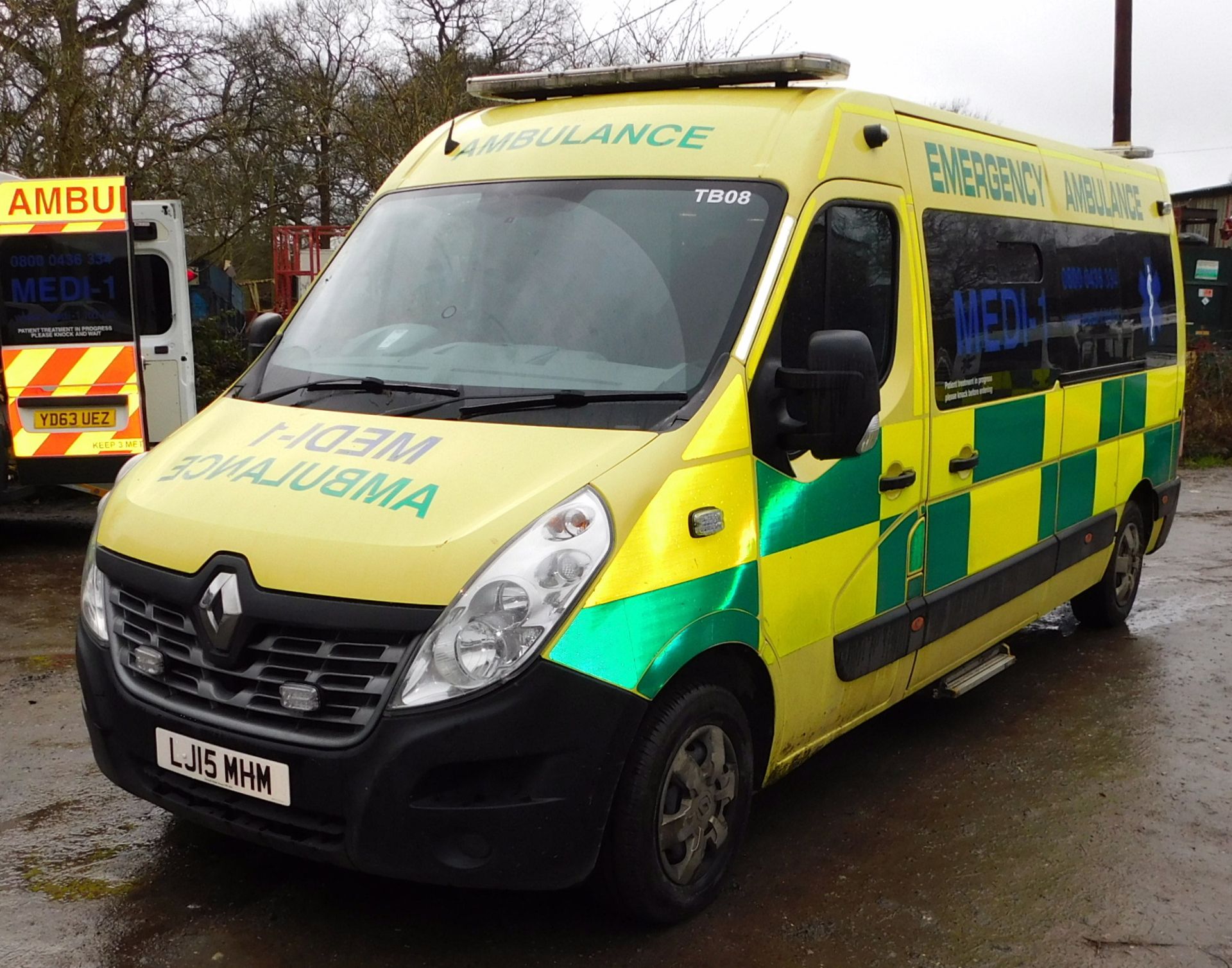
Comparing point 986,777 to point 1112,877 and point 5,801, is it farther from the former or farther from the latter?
point 5,801

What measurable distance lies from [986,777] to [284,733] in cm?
272

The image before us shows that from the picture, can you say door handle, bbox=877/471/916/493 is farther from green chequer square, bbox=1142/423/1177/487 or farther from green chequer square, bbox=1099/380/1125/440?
green chequer square, bbox=1142/423/1177/487

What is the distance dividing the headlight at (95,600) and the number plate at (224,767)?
1.29 ft

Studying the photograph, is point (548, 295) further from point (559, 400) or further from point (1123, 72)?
point (1123, 72)

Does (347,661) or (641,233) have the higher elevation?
(641,233)

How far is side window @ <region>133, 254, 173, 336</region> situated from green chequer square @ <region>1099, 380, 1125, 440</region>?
245 inches

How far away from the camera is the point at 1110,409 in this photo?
5910mm

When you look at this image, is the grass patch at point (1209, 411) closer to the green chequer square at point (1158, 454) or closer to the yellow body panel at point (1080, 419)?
the green chequer square at point (1158, 454)

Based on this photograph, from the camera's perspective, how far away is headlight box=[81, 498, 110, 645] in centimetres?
344

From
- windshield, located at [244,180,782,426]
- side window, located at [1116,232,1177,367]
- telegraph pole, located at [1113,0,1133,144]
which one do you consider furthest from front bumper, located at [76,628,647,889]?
telegraph pole, located at [1113,0,1133,144]

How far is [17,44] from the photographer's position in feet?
40.7

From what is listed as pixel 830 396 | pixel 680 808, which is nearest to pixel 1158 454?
pixel 830 396

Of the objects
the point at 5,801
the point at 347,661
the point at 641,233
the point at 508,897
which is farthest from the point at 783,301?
the point at 5,801

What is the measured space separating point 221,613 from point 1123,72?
15688 millimetres
